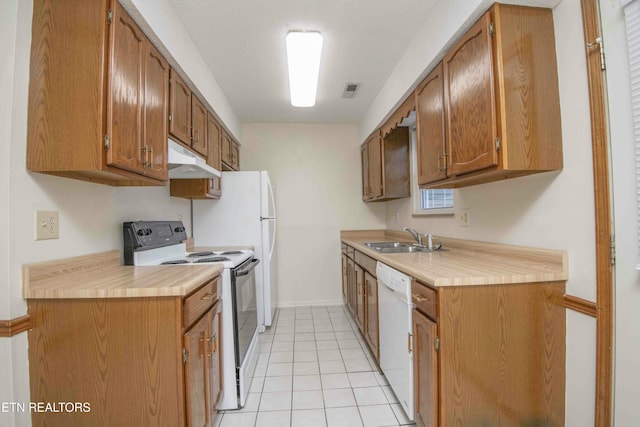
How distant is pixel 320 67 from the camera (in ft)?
8.14

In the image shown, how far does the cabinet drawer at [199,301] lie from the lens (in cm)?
123

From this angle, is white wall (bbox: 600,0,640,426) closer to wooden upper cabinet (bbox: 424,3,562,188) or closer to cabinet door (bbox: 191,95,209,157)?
wooden upper cabinet (bbox: 424,3,562,188)

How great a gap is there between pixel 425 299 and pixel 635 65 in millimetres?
1097

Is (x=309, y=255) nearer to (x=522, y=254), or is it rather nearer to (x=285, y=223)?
(x=285, y=223)

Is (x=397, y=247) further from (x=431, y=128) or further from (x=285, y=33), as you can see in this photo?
(x=285, y=33)

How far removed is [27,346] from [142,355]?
414 millimetres

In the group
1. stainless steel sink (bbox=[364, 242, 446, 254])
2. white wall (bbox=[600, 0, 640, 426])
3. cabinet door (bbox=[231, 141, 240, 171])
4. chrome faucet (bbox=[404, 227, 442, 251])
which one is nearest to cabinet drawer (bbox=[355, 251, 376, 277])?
stainless steel sink (bbox=[364, 242, 446, 254])

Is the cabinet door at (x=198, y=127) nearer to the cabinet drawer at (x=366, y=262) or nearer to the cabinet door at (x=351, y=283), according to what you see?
the cabinet drawer at (x=366, y=262)

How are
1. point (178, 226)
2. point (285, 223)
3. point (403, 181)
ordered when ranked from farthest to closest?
1. point (285, 223)
2. point (403, 181)
3. point (178, 226)

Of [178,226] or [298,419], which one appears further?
[178,226]

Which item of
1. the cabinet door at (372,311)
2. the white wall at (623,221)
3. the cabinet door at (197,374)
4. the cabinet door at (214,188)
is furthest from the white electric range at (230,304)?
the white wall at (623,221)

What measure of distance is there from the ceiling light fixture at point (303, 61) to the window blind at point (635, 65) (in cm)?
→ 149

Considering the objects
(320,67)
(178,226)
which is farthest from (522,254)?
(178,226)

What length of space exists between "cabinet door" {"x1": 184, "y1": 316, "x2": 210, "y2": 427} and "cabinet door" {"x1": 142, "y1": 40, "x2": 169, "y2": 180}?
2.71 feet
